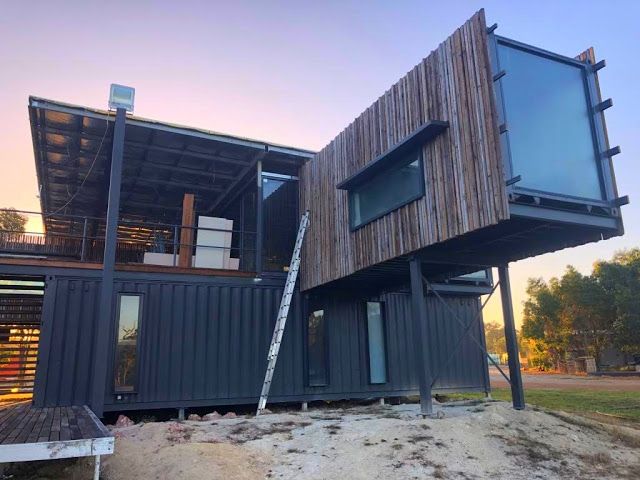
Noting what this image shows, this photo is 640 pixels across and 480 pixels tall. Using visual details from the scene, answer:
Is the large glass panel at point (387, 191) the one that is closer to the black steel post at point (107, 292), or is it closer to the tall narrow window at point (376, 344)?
the tall narrow window at point (376, 344)

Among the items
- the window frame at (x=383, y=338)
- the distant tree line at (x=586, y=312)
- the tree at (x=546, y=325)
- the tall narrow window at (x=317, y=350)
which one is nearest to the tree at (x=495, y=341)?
the tree at (x=546, y=325)

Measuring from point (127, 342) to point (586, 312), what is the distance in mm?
33198

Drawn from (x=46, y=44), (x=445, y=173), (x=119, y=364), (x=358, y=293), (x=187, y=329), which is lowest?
(x=119, y=364)

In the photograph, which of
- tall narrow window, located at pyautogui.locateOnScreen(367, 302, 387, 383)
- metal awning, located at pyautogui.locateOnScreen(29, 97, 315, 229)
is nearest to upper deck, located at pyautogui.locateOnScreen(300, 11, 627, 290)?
tall narrow window, located at pyautogui.locateOnScreen(367, 302, 387, 383)

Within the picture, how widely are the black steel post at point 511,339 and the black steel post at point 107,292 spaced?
23.7ft

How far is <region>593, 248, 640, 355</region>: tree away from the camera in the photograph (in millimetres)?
29391

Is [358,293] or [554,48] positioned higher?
[554,48]

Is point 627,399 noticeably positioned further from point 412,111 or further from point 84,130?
point 84,130

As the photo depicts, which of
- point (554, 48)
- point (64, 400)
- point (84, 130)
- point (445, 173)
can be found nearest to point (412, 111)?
point (445, 173)

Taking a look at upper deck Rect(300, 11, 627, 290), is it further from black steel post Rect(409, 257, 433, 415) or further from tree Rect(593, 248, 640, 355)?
tree Rect(593, 248, 640, 355)

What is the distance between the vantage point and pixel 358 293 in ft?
38.3

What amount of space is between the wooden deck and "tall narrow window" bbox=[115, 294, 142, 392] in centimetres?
256

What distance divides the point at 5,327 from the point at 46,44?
716cm

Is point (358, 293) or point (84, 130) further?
point (358, 293)
